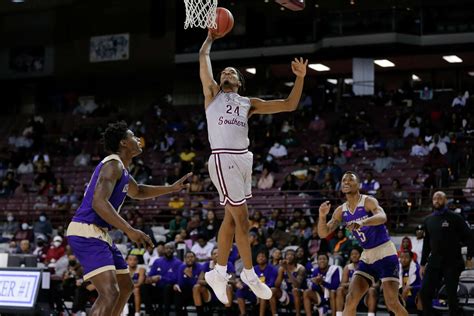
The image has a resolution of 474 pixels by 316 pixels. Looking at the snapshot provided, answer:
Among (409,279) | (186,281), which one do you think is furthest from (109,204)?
(186,281)

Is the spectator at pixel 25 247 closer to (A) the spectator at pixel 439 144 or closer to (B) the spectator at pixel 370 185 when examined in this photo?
(B) the spectator at pixel 370 185

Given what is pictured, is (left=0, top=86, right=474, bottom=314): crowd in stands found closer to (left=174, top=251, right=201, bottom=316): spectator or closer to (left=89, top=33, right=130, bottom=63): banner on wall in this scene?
(left=174, top=251, right=201, bottom=316): spectator

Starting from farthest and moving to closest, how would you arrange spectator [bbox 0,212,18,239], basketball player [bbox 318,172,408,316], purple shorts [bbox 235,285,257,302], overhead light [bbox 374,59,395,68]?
overhead light [bbox 374,59,395,68], spectator [bbox 0,212,18,239], purple shorts [bbox 235,285,257,302], basketball player [bbox 318,172,408,316]

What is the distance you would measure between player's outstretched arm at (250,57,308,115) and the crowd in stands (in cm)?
637

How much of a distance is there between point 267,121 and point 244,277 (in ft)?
59.0

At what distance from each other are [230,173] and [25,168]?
20.3 m

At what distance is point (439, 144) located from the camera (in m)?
22.0

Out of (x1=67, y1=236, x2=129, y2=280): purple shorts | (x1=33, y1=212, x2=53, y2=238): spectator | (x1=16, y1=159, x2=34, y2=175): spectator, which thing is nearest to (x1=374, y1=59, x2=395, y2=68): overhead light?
(x1=16, y1=159, x2=34, y2=175): spectator

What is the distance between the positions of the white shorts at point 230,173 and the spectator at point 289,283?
275 inches

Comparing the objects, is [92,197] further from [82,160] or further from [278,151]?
[82,160]

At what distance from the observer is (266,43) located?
30.3 m

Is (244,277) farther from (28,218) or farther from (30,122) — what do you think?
(30,122)

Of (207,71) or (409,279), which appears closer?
(207,71)

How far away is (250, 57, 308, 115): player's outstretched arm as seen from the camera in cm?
880
